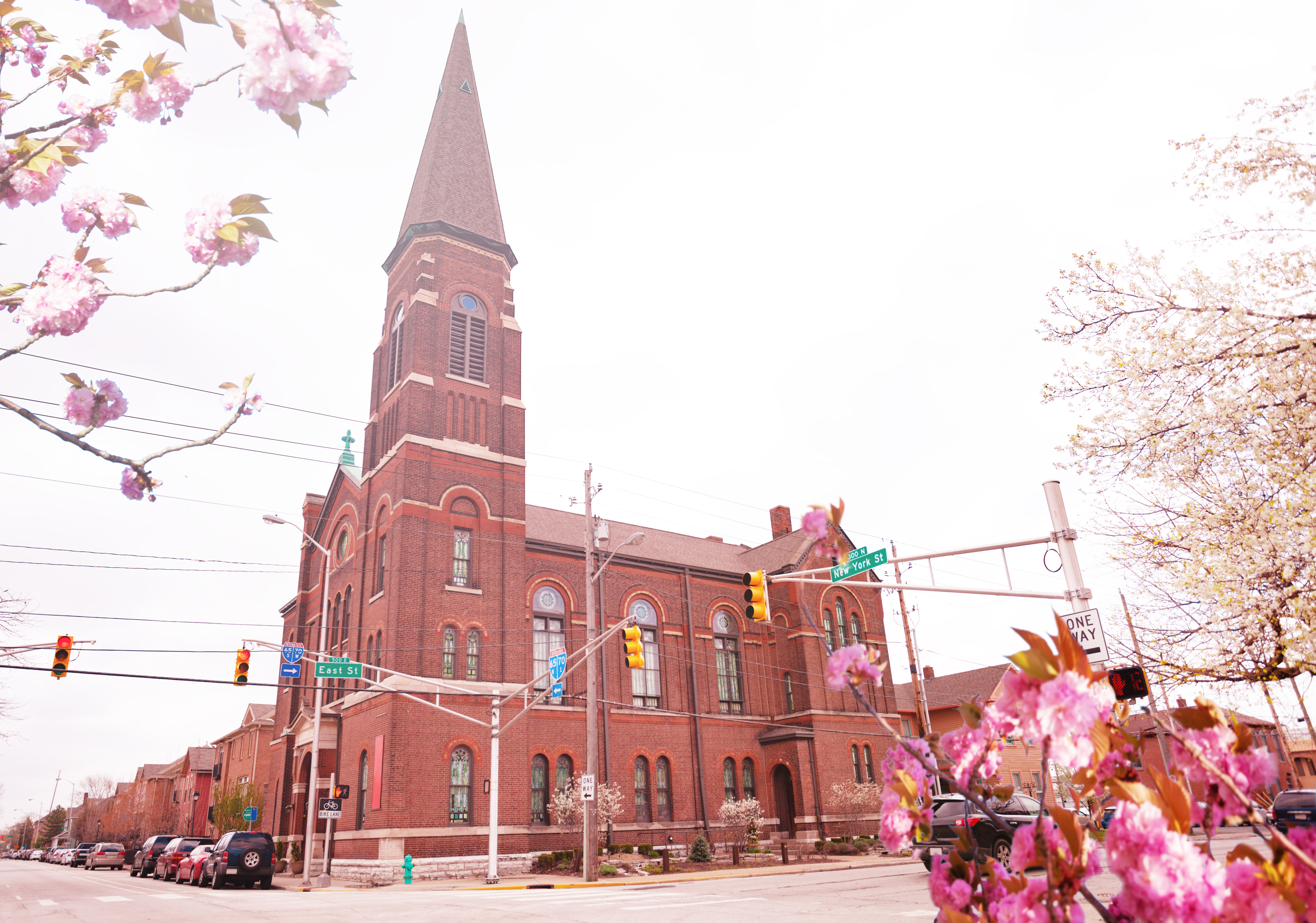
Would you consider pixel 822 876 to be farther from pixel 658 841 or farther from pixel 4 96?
pixel 4 96

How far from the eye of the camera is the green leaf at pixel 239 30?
2.86m

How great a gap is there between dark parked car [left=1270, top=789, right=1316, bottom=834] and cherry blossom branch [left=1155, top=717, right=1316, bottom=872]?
23374 mm

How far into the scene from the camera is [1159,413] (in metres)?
9.94

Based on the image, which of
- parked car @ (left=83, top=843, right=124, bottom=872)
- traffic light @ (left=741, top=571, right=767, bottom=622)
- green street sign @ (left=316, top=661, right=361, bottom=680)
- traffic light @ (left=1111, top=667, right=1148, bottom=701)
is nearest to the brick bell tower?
green street sign @ (left=316, top=661, right=361, bottom=680)

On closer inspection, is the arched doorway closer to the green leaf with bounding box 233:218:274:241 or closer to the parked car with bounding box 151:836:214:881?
the parked car with bounding box 151:836:214:881

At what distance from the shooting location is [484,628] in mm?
29828


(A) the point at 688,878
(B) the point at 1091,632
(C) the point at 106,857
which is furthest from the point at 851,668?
(C) the point at 106,857

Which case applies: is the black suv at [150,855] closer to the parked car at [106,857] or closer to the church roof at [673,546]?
the parked car at [106,857]

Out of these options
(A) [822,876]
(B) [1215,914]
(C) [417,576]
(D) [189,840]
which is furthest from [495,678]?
(B) [1215,914]

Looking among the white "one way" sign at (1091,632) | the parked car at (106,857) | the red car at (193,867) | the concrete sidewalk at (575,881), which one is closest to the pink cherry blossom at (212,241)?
the white "one way" sign at (1091,632)

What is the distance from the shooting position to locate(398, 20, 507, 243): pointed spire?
1415 inches

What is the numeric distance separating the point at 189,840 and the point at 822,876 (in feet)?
88.3

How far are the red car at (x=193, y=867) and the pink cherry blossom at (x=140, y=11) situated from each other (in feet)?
101

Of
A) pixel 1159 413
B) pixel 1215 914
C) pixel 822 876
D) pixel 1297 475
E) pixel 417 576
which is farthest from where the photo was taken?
pixel 417 576
